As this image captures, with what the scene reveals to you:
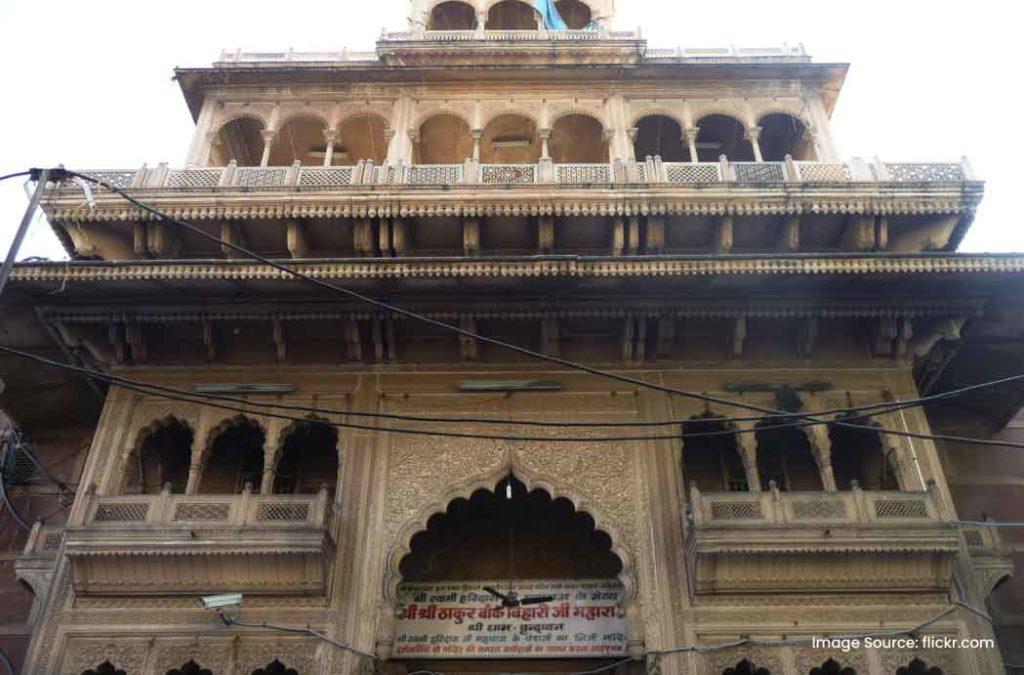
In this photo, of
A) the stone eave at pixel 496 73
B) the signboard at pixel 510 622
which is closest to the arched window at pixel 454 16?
the stone eave at pixel 496 73

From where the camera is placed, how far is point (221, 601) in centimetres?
813

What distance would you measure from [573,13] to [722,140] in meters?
4.57

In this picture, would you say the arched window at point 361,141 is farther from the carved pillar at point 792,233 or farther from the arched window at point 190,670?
the arched window at point 190,670

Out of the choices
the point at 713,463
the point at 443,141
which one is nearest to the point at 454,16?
the point at 443,141

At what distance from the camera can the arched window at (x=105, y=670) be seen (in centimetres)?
819

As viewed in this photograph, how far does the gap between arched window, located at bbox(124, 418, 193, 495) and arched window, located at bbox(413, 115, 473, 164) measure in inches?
212

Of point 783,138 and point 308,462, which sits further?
point 783,138

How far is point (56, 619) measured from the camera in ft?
27.7

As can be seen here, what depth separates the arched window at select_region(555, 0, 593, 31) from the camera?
633 inches

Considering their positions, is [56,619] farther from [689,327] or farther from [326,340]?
[689,327]

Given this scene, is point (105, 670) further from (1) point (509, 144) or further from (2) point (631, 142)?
(2) point (631, 142)

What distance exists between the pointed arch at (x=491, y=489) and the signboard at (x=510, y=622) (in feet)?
2.03

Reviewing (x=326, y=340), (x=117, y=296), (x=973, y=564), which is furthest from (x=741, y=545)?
(x=117, y=296)

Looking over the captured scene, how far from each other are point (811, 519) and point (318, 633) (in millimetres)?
4976
